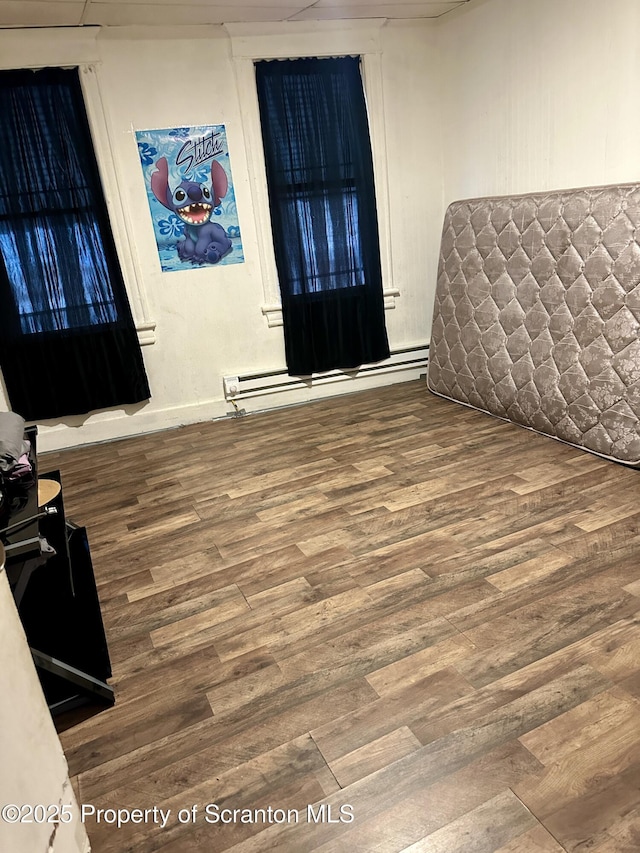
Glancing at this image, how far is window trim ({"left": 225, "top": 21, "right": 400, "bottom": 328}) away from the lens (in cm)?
392

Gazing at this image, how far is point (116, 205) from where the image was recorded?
3.89m

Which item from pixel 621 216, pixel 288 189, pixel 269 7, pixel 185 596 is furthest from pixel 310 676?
pixel 269 7

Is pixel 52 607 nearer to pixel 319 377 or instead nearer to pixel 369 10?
pixel 319 377

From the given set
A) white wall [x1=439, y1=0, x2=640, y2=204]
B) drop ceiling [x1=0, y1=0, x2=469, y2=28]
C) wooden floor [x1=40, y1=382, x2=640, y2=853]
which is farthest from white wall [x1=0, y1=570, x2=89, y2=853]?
white wall [x1=439, y1=0, x2=640, y2=204]

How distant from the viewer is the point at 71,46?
3.55 metres

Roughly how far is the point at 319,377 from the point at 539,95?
2.24 metres

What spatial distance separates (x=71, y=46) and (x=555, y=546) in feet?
12.0

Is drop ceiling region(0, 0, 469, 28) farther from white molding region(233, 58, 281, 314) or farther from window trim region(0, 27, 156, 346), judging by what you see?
white molding region(233, 58, 281, 314)

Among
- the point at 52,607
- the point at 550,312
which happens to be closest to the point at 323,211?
the point at 550,312

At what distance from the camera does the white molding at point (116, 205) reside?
369 centimetres

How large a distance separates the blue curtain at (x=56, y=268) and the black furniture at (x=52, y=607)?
1.82 metres

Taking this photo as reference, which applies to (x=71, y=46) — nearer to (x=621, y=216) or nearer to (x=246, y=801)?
(x=621, y=216)

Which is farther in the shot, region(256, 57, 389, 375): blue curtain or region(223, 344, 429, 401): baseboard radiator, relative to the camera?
region(223, 344, 429, 401): baseboard radiator

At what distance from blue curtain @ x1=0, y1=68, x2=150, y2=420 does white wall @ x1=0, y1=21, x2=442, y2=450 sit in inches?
4.6
